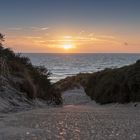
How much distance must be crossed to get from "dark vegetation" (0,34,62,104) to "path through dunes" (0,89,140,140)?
19.6 feet

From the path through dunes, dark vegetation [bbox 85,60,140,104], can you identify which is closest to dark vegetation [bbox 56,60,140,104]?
dark vegetation [bbox 85,60,140,104]

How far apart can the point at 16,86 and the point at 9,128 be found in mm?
8308

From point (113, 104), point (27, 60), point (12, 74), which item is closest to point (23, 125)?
point (12, 74)

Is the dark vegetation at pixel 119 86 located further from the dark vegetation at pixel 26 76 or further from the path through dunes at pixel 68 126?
the path through dunes at pixel 68 126

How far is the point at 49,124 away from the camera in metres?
11.2

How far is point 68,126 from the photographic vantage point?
10.9 meters

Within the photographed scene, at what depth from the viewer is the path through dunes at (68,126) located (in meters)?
9.59

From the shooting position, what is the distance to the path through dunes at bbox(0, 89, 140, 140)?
959 cm

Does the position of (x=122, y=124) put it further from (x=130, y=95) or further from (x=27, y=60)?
(x=27, y=60)

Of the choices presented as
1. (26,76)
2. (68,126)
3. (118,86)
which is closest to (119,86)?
(118,86)

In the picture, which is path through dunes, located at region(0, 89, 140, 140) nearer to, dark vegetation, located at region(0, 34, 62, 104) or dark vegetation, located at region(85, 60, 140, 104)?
dark vegetation, located at region(0, 34, 62, 104)

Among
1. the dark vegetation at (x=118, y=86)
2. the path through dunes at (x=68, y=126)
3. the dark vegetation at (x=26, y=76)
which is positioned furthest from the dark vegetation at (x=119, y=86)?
the path through dunes at (x=68, y=126)

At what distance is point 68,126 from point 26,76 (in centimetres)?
976

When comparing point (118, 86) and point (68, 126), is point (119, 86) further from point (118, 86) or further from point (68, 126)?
point (68, 126)
